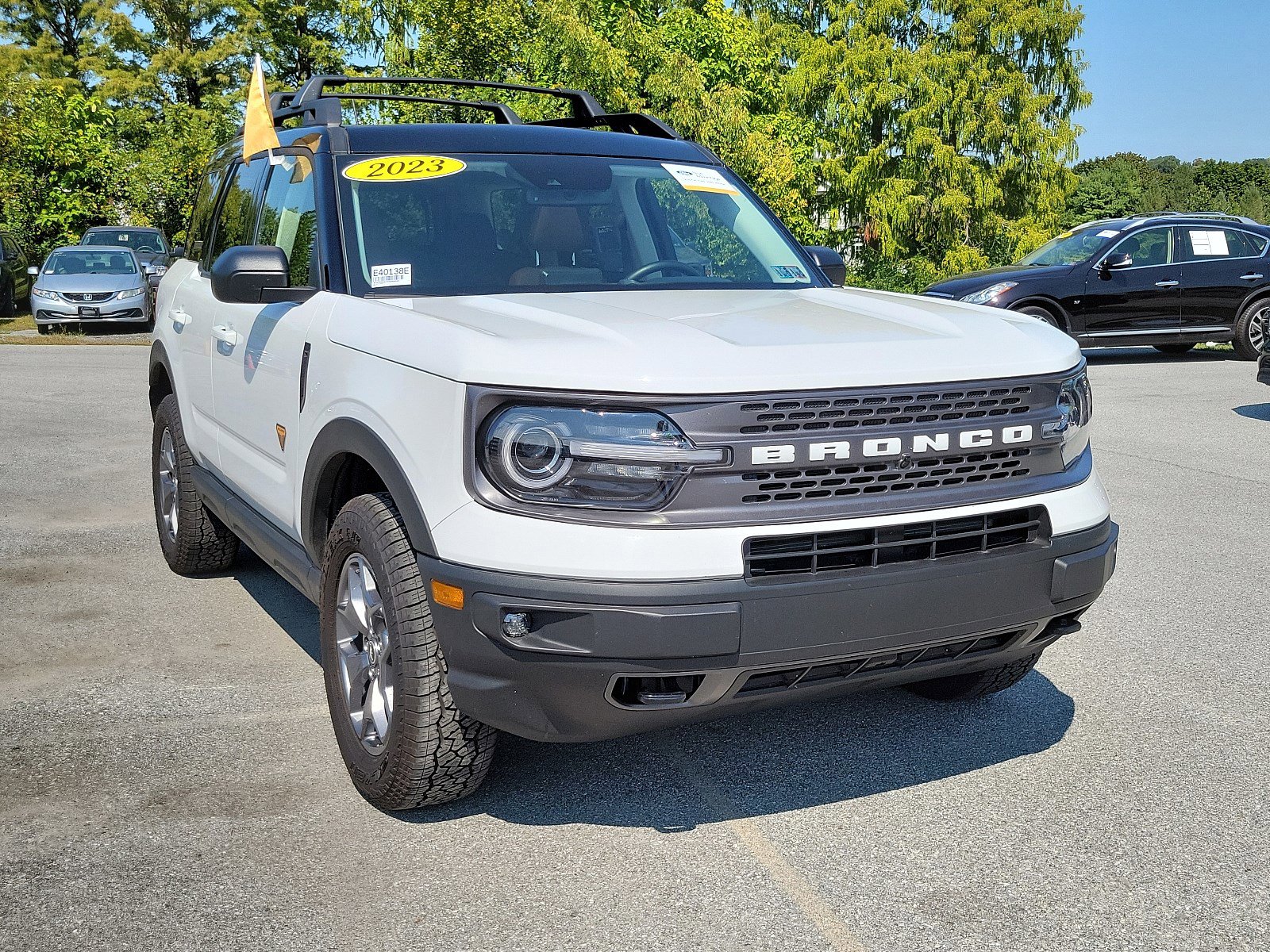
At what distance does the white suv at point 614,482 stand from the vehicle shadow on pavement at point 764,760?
0.20 meters

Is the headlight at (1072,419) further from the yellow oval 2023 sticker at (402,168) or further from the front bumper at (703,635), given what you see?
the yellow oval 2023 sticker at (402,168)

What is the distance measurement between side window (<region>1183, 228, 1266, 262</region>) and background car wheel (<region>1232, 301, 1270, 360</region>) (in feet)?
2.11

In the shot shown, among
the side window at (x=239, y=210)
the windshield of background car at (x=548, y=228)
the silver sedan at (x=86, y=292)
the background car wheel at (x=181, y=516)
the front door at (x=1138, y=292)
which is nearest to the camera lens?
the windshield of background car at (x=548, y=228)

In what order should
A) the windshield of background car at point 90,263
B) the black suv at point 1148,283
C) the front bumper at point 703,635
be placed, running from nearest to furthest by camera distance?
the front bumper at point 703,635 < the black suv at point 1148,283 < the windshield of background car at point 90,263

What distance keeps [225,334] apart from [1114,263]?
12873 millimetres

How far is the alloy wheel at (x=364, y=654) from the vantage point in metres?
3.43

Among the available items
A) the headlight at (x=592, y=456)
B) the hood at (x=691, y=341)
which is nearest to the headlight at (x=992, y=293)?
the hood at (x=691, y=341)

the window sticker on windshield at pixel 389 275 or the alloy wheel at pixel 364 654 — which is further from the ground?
the window sticker on windshield at pixel 389 275

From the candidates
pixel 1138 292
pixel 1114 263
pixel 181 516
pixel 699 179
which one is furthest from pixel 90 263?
pixel 699 179

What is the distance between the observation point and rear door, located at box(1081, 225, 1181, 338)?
1526 centimetres

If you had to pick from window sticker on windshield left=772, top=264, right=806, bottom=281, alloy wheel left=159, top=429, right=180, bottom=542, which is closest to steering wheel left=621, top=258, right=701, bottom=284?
window sticker on windshield left=772, top=264, right=806, bottom=281

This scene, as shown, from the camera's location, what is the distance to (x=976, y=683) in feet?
13.7

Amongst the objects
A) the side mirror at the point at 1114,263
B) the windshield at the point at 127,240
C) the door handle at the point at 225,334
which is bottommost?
the door handle at the point at 225,334

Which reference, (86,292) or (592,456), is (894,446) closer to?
(592,456)
